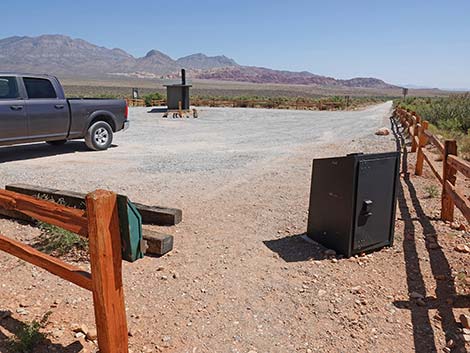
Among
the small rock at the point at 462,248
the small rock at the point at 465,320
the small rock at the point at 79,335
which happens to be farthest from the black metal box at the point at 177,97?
the small rock at the point at 465,320

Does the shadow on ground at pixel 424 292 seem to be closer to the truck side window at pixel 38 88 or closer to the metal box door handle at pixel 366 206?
the metal box door handle at pixel 366 206

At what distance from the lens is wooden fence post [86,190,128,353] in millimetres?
2463

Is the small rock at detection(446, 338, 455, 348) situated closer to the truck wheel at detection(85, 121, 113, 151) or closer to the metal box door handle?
the metal box door handle

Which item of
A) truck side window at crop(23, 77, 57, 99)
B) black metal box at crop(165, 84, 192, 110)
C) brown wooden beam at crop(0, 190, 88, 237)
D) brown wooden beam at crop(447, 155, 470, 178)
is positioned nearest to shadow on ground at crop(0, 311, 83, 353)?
brown wooden beam at crop(0, 190, 88, 237)

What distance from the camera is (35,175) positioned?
8203 millimetres

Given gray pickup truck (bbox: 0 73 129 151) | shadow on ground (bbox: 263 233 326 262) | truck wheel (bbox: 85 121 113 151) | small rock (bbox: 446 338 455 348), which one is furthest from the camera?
truck wheel (bbox: 85 121 113 151)

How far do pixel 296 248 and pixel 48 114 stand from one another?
7.35m

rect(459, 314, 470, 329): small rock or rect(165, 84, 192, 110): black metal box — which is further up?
rect(165, 84, 192, 110): black metal box

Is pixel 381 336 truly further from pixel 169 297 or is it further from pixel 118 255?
pixel 118 255

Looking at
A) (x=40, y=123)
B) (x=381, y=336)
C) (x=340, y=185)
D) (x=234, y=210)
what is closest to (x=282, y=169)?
(x=234, y=210)

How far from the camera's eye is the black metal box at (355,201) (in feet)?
14.2

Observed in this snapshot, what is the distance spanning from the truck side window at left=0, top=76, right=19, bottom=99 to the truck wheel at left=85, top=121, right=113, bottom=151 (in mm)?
2097

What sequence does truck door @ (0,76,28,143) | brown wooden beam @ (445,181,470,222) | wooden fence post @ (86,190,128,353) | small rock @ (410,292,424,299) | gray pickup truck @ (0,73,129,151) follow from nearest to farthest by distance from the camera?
wooden fence post @ (86,190,128,353) → small rock @ (410,292,424,299) → brown wooden beam @ (445,181,470,222) → truck door @ (0,76,28,143) → gray pickup truck @ (0,73,129,151)

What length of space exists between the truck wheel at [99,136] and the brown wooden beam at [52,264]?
8089mm
